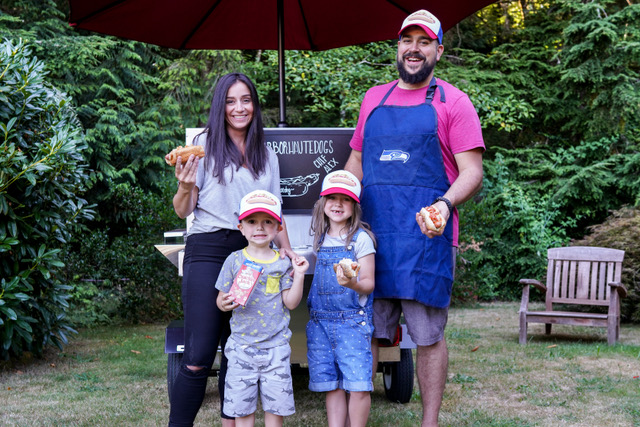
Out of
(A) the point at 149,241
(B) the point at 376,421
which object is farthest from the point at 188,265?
(A) the point at 149,241

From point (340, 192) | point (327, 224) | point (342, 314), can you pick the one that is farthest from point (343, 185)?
point (342, 314)

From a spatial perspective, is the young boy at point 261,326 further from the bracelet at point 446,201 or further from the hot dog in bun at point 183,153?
the bracelet at point 446,201

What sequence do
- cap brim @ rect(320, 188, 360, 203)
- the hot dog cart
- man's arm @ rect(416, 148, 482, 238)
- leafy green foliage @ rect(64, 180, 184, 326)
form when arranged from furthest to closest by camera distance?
1. leafy green foliage @ rect(64, 180, 184, 326)
2. the hot dog cart
3. cap brim @ rect(320, 188, 360, 203)
4. man's arm @ rect(416, 148, 482, 238)

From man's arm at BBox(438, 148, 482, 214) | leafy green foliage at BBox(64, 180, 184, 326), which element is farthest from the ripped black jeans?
leafy green foliage at BBox(64, 180, 184, 326)

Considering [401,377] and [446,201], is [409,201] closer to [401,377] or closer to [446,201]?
[446,201]

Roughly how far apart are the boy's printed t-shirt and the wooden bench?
461cm

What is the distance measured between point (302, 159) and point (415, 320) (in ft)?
4.37

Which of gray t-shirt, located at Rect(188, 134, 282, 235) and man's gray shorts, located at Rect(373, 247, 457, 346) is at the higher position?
gray t-shirt, located at Rect(188, 134, 282, 235)

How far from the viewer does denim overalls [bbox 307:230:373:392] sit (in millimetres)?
3031

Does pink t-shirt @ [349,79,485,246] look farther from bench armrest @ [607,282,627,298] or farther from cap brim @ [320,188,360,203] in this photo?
bench armrest @ [607,282,627,298]

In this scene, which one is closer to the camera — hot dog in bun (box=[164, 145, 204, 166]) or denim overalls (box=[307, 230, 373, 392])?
hot dog in bun (box=[164, 145, 204, 166])

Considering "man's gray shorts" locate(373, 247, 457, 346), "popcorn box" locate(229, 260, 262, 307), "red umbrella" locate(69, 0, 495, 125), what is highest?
"red umbrella" locate(69, 0, 495, 125)

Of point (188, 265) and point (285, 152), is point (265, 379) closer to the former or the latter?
point (188, 265)

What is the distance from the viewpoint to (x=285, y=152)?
399 centimetres
